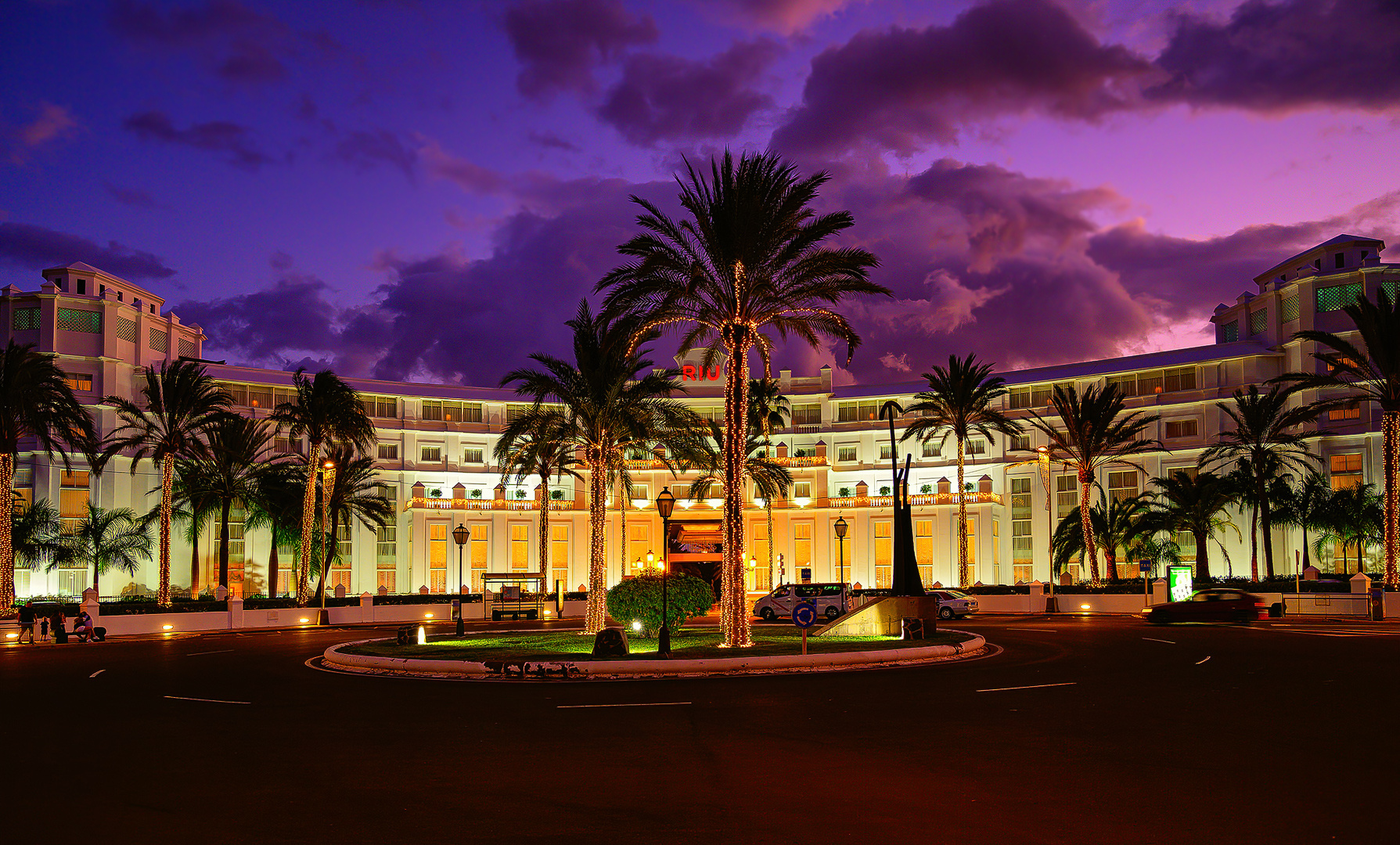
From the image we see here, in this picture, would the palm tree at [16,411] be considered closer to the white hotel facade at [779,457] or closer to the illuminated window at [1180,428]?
the white hotel facade at [779,457]

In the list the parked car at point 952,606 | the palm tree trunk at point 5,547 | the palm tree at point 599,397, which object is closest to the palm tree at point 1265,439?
the parked car at point 952,606

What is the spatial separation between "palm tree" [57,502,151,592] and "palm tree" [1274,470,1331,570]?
6600 centimetres

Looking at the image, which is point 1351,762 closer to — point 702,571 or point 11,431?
point 11,431

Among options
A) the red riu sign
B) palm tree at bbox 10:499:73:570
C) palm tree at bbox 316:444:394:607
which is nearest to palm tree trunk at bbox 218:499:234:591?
palm tree at bbox 316:444:394:607

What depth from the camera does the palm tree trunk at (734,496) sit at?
25.3 m

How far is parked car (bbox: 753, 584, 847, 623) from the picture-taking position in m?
46.1

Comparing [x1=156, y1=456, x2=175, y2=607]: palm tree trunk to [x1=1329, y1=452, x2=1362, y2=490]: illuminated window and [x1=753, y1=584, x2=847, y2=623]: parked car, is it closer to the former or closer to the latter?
[x1=753, y1=584, x2=847, y2=623]: parked car

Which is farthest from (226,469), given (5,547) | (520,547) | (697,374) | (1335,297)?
(1335,297)

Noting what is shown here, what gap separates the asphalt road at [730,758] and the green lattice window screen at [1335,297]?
55774mm

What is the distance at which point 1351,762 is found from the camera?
1001 centimetres

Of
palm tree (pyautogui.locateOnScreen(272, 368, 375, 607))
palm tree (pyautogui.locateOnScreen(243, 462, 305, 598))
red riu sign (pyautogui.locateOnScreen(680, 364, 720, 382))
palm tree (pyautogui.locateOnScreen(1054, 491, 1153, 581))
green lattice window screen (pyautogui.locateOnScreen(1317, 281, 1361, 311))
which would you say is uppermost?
green lattice window screen (pyautogui.locateOnScreen(1317, 281, 1361, 311))

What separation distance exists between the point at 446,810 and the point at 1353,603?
42567 mm

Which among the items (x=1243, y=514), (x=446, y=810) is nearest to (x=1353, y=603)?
(x=1243, y=514)

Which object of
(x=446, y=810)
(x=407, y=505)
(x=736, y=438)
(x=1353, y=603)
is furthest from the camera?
(x=407, y=505)
